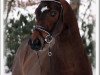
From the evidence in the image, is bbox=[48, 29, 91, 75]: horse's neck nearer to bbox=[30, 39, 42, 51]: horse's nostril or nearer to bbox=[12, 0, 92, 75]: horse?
bbox=[12, 0, 92, 75]: horse

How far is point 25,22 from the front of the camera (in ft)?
8.69

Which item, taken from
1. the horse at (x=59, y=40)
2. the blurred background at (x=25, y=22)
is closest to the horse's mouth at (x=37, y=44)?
the horse at (x=59, y=40)

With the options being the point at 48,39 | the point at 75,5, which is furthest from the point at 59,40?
the point at 75,5

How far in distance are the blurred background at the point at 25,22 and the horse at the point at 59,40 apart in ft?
1.95

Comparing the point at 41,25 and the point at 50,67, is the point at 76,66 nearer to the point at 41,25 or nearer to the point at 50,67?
the point at 50,67

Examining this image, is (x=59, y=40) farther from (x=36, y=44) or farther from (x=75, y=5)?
(x=75, y=5)

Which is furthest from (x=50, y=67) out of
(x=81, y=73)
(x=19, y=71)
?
(x=19, y=71)

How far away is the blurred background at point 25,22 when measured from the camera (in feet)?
8.43

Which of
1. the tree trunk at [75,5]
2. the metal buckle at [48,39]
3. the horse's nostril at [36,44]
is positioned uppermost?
the tree trunk at [75,5]

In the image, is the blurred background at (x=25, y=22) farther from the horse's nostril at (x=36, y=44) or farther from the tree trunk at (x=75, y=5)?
the horse's nostril at (x=36, y=44)

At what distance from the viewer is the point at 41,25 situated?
6.17 feet

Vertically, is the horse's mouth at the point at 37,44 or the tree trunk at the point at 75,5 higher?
the tree trunk at the point at 75,5

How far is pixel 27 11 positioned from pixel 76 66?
2.86 ft

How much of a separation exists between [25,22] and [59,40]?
30.8 inches
